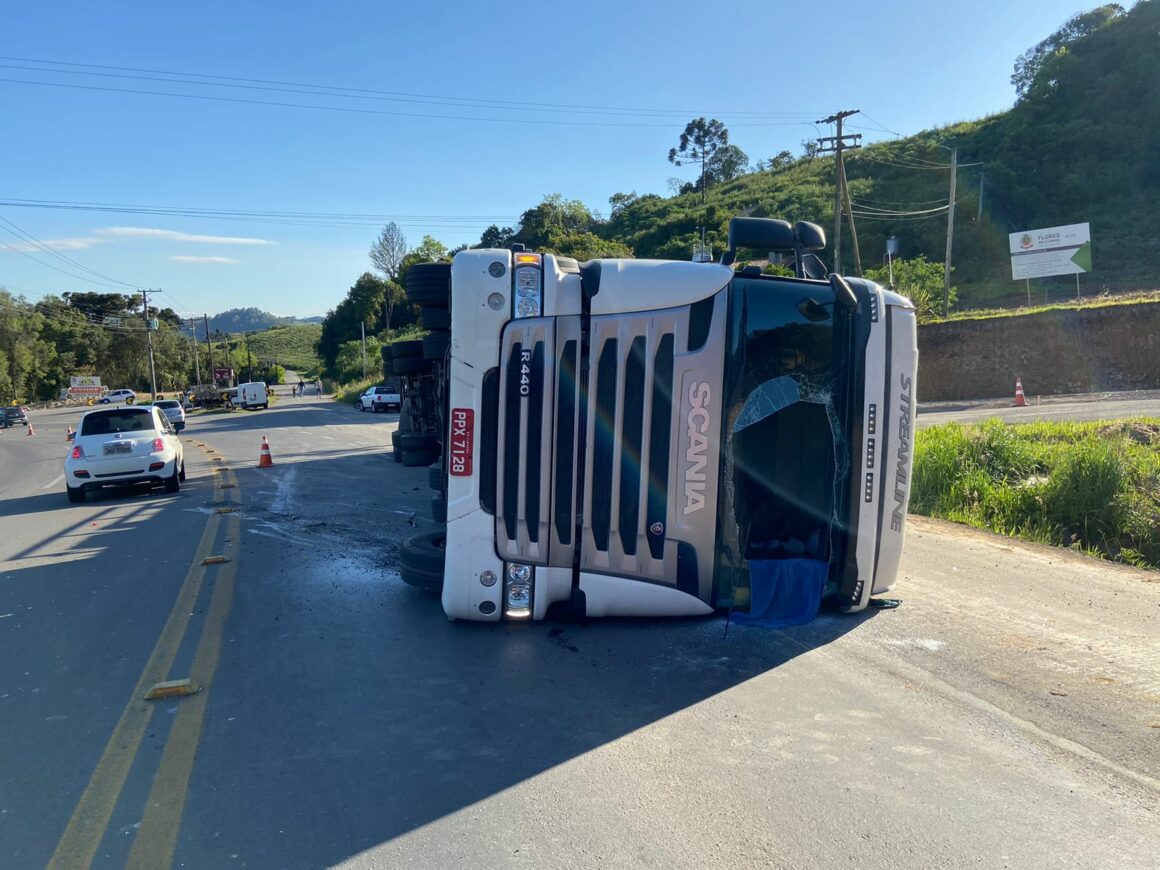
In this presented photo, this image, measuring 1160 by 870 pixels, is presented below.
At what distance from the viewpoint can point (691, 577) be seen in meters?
5.10

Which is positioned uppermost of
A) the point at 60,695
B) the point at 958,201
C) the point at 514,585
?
the point at 958,201

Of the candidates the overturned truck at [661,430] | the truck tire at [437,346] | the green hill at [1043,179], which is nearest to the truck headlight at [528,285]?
the overturned truck at [661,430]

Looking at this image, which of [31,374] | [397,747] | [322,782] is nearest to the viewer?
[322,782]

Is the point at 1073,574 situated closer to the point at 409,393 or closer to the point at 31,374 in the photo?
the point at 409,393

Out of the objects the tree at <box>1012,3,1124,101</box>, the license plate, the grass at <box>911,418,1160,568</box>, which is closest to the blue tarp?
the license plate

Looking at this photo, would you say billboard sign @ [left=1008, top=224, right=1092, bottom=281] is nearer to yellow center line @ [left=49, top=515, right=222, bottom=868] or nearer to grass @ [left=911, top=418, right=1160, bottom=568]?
grass @ [left=911, top=418, right=1160, bottom=568]

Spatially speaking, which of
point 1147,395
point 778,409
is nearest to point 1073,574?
point 778,409

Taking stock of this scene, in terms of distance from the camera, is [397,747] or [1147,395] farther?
[1147,395]

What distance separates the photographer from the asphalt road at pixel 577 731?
3057mm

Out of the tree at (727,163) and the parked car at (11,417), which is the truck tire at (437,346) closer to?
the parked car at (11,417)

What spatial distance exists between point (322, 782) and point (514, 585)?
6.14ft

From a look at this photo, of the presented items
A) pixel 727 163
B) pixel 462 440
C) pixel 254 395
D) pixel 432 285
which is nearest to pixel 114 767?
pixel 462 440

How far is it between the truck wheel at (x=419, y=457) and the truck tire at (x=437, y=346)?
847 mm

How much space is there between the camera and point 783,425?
199 inches
